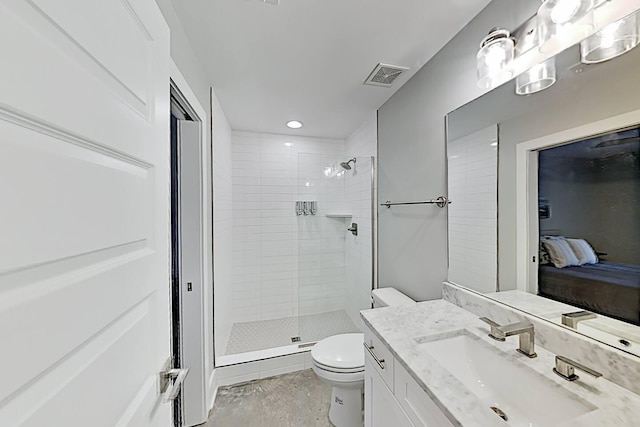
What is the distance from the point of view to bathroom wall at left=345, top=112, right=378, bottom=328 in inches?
104

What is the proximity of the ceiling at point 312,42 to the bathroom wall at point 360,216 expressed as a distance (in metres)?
0.50

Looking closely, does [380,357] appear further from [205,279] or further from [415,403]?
[205,279]

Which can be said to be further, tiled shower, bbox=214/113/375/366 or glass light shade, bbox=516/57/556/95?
tiled shower, bbox=214/113/375/366

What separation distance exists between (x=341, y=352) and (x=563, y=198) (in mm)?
1564

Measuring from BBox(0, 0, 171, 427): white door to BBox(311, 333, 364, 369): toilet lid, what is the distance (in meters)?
1.15

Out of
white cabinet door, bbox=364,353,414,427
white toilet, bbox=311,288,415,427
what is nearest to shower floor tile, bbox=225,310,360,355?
white toilet, bbox=311,288,415,427

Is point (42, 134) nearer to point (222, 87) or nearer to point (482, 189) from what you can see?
point (482, 189)

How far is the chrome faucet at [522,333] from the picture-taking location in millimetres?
915

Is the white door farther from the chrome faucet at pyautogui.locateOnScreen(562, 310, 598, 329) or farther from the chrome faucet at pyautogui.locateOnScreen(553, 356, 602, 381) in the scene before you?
the chrome faucet at pyautogui.locateOnScreen(562, 310, 598, 329)

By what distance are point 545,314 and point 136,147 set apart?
4.99 feet

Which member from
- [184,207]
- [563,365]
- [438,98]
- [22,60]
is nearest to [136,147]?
[22,60]

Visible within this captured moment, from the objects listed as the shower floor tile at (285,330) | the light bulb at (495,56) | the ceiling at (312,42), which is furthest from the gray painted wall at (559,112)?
the shower floor tile at (285,330)

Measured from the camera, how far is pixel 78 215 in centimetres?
47

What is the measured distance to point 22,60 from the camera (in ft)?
1.21
